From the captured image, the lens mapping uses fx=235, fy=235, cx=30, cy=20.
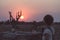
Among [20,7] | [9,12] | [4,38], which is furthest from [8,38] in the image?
[20,7]

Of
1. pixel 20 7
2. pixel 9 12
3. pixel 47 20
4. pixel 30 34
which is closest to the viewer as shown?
pixel 47 20

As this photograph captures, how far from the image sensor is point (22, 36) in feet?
9.30

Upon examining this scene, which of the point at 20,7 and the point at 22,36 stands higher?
the point at 20,7

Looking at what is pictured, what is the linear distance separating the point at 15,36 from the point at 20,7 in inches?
203

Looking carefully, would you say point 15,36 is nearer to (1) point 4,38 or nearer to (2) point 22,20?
(1) point 4,38

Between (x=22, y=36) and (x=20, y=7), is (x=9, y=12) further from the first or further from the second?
(x=22, y=36)

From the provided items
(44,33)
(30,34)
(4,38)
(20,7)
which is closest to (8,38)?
(4,38)

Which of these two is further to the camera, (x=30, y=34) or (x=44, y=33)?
(x=30, y=34)

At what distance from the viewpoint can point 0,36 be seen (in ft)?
9.22

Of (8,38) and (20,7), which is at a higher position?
(20,7)

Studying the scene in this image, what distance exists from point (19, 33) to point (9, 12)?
4460 millimetres

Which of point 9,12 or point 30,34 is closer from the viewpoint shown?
point 30,34

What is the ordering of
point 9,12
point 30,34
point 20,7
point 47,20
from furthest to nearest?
point 20,7
point 9,12
point 30,34
point 47,20

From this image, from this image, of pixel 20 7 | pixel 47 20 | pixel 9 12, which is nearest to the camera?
pixel 47 20
